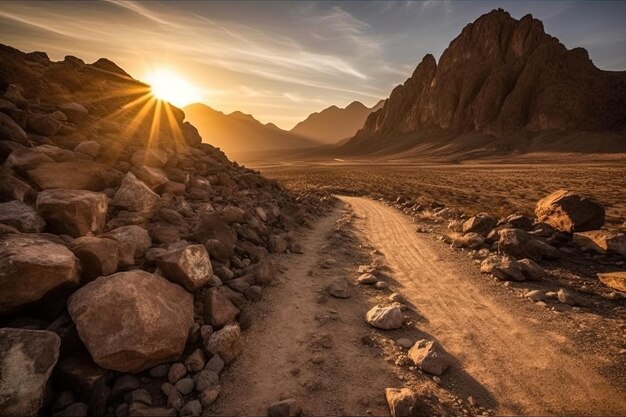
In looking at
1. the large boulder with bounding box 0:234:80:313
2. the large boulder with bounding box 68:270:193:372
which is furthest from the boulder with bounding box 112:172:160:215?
the large boulder with bounding box 68:270:193:372

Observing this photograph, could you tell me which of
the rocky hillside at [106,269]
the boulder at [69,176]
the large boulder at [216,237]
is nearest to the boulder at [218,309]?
the rocky hillside at [106,269]

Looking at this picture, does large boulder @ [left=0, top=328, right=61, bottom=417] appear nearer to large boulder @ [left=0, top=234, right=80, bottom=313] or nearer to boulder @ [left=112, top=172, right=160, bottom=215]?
large boulder @ [left=0, top=234, right=80, bottom=313]

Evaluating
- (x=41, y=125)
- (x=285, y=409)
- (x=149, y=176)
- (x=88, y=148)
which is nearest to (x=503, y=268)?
(x=285, y=409)

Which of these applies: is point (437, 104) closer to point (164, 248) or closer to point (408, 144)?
point (408, 144)

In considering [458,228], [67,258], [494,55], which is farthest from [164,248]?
[494,55]

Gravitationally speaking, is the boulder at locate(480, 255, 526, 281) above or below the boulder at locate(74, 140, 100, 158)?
below

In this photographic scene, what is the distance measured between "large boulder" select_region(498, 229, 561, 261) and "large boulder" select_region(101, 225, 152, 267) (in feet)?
37.6

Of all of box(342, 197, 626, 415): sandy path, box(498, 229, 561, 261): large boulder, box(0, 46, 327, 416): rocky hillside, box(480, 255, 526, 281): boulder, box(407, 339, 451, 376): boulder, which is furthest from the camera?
box(498, 229, 561, 261): large boulder

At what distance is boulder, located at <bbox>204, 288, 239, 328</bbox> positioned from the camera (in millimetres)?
6602

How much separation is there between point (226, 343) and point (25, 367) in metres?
2.92

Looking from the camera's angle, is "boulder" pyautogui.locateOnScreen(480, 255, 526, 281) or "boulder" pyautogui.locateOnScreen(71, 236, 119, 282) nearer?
Answer: "boulder" pyautogui.locateOnScreen(71, 236, 119, 282)

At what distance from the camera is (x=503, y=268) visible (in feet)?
32.1

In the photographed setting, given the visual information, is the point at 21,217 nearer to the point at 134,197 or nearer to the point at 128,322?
the point at 134,197

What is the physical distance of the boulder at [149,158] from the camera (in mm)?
11470
